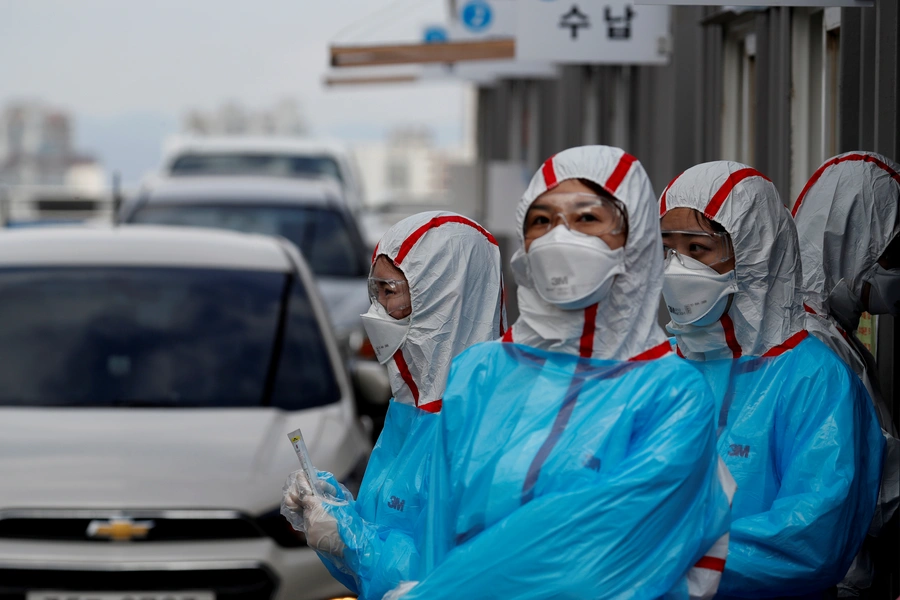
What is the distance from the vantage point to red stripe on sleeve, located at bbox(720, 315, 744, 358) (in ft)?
10.3

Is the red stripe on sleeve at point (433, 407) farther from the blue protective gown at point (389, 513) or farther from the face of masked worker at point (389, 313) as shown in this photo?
the face of masked worker at point (389, 313)

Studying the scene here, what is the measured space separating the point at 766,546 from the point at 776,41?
3525 mm

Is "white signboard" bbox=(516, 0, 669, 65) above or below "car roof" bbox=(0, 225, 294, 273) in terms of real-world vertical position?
above

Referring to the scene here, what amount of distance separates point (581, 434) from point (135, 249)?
3.87 metres

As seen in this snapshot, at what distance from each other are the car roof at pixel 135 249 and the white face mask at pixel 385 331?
9.47 ft

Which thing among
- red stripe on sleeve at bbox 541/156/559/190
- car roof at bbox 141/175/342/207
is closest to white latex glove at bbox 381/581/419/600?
red stripe on sleeve at bbox 541/156/559/190

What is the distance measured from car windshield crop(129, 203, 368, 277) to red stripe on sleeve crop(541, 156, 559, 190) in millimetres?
6847

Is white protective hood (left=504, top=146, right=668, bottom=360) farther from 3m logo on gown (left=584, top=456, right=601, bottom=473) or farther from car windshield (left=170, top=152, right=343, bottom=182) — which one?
car windshield (left=170, top=152, right=343, bottom=182)

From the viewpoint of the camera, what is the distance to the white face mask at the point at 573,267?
7.56 feet

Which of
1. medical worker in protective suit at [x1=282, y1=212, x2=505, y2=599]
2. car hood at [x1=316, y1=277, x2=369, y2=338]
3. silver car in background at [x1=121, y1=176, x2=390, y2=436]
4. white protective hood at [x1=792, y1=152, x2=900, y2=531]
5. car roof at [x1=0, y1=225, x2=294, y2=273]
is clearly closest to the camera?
medical worker in protective suit at [x1=282, y1=212, x2=505, y2=599]

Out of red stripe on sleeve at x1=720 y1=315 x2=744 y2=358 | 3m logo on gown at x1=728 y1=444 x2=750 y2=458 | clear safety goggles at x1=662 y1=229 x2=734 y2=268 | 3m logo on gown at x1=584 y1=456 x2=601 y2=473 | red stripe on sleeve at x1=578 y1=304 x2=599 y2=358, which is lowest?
3m logo on gown at x1=728 y1=444 x2=750 y2=458

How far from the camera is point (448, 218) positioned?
122 inches

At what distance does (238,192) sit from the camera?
31.6 ft

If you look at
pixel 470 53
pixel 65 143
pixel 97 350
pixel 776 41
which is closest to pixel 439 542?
pixel 97 350
